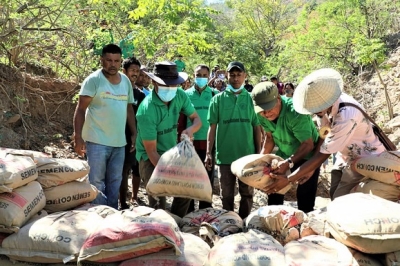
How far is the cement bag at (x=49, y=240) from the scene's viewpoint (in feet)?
7.88

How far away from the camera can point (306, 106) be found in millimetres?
2959

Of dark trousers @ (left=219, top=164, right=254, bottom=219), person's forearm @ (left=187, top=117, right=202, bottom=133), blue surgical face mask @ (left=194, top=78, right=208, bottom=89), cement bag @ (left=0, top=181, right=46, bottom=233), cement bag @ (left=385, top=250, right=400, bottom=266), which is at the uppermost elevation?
blue surgical face mask @ (left=194, top=78, right=208, bottom=89)

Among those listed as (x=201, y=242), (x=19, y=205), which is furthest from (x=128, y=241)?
(x=19, y=205)

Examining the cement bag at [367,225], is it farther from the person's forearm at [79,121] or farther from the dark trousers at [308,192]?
the person's forearm at [79,121]

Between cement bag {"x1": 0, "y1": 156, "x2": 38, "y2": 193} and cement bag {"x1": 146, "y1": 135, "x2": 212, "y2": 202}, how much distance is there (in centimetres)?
80

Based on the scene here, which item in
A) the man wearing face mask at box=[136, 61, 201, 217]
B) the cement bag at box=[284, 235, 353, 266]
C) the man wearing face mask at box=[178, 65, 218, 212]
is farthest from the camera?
the man wearing face mask at box=[178, 65, 218, 212]

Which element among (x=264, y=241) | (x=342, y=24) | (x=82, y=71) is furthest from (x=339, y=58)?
(x=264, y=241)

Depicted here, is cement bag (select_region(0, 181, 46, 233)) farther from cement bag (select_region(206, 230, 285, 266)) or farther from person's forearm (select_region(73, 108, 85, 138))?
cement bag (select_region(206, 230, 285, 266))

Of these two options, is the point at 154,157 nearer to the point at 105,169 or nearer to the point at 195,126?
the point at 195,126

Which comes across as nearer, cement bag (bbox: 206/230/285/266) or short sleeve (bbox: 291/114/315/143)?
cement bag (bbox: 206/230/285/266)

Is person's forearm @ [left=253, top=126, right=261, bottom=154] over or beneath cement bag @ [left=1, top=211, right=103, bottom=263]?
over

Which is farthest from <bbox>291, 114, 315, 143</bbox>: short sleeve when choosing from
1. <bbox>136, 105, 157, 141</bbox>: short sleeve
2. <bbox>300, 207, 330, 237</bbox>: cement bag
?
<bbox>136, 105, 157, 141</bbox>: short sleeve

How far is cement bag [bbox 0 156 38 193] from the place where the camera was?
254 cm

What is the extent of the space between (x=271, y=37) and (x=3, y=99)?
22085mm
